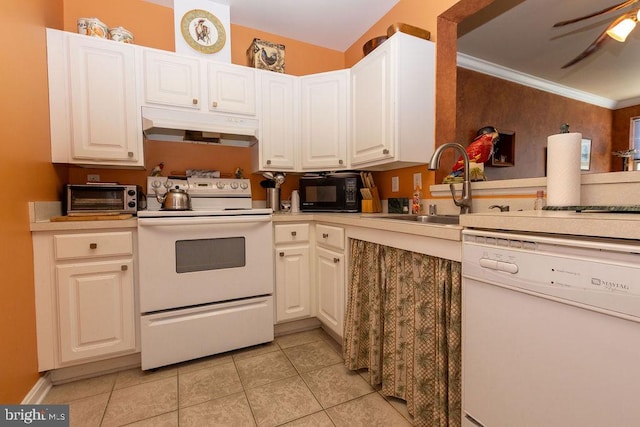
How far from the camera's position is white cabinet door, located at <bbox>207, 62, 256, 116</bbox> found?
2.02 m

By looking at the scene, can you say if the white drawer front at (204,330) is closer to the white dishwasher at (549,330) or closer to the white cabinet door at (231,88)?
the white dishwasher at (549,330)

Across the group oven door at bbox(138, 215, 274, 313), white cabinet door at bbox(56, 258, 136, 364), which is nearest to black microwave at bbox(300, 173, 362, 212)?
oven door at bbox(138, 215, 274, 313)

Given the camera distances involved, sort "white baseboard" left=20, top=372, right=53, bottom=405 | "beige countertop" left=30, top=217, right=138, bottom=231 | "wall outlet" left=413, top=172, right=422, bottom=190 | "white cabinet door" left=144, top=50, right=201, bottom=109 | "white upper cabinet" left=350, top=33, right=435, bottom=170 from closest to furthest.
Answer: "white baseboard" left=20, top=372, right=53, bottom=405
"beige countertop" left=30, top=217, right=138, bottom=231
"white upper cabinet" left=350, top=33, right=435, bottom=170
"white cabinet door" left=144, top=50, right=201, bottom=109
"wall outlet" left=413, top=172, right=422, bottom=190

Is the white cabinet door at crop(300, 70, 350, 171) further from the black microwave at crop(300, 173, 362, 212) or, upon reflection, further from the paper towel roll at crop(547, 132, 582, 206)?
the paper towel roll at crop(547, 132, 582, 206)

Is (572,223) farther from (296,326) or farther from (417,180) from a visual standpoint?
(296,326)

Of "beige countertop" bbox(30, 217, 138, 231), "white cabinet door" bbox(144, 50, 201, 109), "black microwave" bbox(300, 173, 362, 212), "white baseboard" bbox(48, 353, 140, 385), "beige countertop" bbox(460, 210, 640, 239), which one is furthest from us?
"black microwave" bbox(300, 173, 362, 212)

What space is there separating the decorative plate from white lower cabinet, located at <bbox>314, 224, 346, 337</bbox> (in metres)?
1.55

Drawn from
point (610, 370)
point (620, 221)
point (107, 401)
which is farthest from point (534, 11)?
point (107, 401)

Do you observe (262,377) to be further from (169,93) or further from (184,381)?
(169,93)

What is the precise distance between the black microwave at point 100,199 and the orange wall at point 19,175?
0.12 m

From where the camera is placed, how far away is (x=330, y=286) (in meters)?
1.81

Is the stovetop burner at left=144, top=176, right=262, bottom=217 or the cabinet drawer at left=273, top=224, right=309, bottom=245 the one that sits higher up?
the stovetop burner at left=144, top=176, right=262, bottom=217

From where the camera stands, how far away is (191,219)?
5.36 feet

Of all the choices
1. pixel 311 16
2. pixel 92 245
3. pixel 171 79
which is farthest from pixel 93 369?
pixel 311 16
